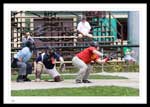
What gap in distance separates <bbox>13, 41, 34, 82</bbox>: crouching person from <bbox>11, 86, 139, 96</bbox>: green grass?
129 cm

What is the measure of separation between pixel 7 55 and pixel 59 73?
288cm

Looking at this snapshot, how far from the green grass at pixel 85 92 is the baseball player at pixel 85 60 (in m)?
1.01

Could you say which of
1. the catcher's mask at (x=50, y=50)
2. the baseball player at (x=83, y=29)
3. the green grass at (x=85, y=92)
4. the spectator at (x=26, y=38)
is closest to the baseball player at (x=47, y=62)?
the catcher's mask at (x=50, y=50)

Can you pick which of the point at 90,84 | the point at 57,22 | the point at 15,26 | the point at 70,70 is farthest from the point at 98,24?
the point at 90,84

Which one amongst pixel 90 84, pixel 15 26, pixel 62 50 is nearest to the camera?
pixel 90 84

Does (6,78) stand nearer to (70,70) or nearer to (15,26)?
(70,70)

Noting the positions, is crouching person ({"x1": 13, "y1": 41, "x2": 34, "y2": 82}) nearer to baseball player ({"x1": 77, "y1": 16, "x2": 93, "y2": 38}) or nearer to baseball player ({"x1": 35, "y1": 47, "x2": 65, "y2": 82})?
baseball player ({"x1": 35, "y1": 47, "x2": 65, "y2": 82})

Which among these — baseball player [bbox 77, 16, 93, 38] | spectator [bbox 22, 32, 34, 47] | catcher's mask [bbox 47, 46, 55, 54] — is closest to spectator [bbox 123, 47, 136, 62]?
baseball player [bbox 77, 16, 93, 38]

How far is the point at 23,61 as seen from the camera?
13820mm

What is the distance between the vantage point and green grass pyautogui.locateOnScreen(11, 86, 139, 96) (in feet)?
38.7

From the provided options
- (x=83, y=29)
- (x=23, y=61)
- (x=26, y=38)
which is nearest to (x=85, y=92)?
(x=23, y=61)

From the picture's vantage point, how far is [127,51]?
15578 millimetres

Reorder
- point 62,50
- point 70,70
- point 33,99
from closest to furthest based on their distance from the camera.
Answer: point 33,99
point 70,70
point 62,50

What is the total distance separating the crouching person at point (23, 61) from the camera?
13.5 m
